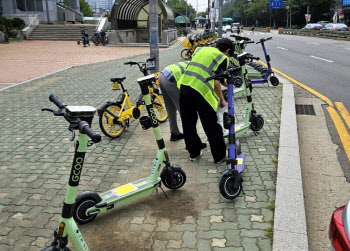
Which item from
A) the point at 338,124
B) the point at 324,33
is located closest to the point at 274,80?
the point at 338,124

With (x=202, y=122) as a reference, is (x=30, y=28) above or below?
above

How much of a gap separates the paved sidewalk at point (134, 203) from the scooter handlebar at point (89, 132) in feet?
4.60

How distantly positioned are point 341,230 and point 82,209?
2.30 meters

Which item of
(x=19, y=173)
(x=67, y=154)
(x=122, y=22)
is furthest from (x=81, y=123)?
(x=122, y=22)

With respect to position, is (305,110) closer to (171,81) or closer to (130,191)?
(171,81)

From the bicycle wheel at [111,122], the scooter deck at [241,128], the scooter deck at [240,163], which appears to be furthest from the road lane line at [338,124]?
the bicycle wheel at [111,122]

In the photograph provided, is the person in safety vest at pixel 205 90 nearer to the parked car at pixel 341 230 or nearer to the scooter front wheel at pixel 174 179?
the scooter front wheel at pixel 174 179

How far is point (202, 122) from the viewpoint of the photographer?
4621 millimetres

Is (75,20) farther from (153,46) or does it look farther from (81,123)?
(81,123)

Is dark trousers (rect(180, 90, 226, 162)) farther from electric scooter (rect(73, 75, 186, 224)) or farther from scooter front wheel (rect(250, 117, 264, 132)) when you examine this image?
scooter front wheel (rect(250, 117, 264, 132))

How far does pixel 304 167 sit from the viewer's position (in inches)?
195

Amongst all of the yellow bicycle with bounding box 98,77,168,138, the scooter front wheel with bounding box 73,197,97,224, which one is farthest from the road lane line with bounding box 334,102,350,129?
the scooter front wheel with bounding box 73,197,97,224

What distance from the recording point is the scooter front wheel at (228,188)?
3750 millimetres

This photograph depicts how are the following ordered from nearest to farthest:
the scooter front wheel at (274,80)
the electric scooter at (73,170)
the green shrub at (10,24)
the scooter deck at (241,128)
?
the electric scooter at (73,170) < the scooter deck at (241,128) < the scooter front wheel at (274,80) < the green shrub at (10,24)
